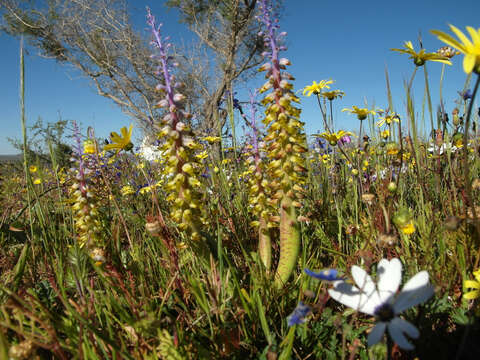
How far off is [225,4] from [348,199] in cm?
1450

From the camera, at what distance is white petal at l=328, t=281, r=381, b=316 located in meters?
0.78

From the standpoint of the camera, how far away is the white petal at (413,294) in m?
0.71

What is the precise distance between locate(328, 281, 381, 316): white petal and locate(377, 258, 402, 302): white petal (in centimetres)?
3

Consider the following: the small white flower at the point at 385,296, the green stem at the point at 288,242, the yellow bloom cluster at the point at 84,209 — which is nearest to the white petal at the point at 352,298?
the small white flower at the point at 385,296

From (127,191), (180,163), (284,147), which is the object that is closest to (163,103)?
(180,163)

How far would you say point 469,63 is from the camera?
2.23ft

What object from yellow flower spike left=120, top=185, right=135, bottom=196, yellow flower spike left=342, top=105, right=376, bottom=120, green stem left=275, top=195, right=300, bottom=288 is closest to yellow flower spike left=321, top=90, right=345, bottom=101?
yellow flower spike left=342, top=105, right=376, bottom=120

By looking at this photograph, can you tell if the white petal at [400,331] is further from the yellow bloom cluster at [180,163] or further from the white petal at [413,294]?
the yellow bloom cluster at [180,163]

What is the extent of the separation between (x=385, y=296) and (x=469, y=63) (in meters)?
0.65

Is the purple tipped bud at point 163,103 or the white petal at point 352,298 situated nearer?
the white petal at point 352,298

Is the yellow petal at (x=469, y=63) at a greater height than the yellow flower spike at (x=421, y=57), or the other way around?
the yellow flower spike at (x=421, y=57)

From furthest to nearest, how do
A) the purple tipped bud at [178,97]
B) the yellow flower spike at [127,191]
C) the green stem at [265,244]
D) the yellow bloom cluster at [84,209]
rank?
the yellow flower spike at [127,191] → the yellow bloom cluster at [84,209] → the green stem at [265,244] → the purple tipped bud at [178,97]

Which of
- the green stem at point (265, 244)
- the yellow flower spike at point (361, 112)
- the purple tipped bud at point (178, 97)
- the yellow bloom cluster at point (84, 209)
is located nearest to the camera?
the purple tipped bud at point (178, 97)

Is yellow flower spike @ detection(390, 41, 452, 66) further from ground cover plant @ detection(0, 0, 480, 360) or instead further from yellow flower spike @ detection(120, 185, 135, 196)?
yellow flower spike @ detection(120, 185, 135, 196)
